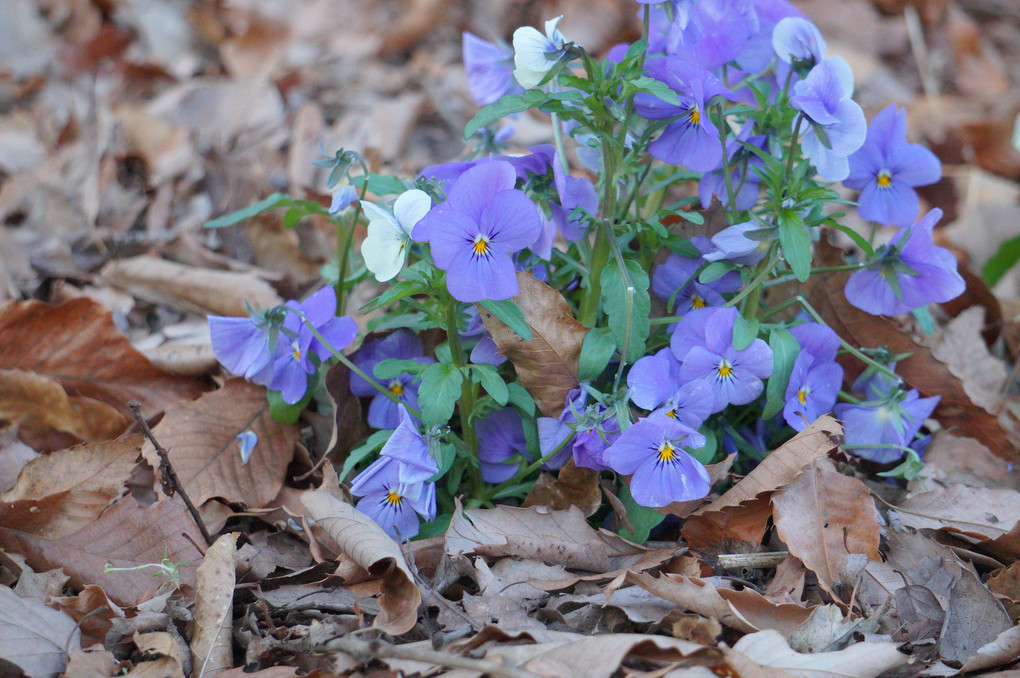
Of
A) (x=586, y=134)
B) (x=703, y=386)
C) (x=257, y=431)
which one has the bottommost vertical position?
(x=257, y=431)

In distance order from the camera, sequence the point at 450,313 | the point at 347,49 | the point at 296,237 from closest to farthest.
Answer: the point at 450,313, the point at 296,237, the point at 347,49

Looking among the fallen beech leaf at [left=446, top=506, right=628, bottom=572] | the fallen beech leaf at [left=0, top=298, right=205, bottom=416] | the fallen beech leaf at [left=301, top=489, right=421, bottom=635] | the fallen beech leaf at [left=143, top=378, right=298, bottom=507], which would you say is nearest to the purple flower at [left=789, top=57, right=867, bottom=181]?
the fallen beech leaf at [left=446, top=506, right=628, bottom=572]

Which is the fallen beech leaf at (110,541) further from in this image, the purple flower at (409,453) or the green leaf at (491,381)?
the green leaf at (491,381)

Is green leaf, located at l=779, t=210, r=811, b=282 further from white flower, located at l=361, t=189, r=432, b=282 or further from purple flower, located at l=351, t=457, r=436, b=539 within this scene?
purple flower, located at l=351, t=457, r=436, b=539

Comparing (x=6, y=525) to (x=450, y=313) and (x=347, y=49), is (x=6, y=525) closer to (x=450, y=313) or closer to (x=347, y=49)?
(x=450, y=313)

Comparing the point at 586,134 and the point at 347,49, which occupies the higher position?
the point at 586,134

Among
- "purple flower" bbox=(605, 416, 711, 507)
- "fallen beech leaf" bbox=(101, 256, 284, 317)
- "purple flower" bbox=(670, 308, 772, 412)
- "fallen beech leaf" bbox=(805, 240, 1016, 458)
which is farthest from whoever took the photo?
"fallen beech leaf" bbox=(101, 256, 284, 317)

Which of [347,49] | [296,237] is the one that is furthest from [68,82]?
[296,237]

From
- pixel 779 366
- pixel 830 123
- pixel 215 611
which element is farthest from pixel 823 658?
pixel 215 611
